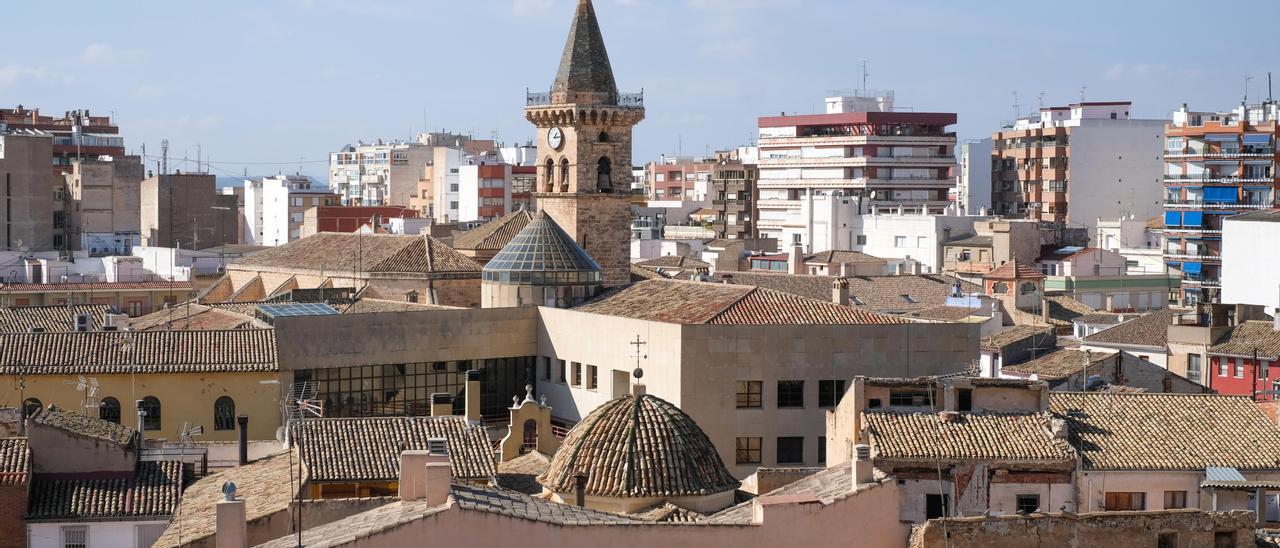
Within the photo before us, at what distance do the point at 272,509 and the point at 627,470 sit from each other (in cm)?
482

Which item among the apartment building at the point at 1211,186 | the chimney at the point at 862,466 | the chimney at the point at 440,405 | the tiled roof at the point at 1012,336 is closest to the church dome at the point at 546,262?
the chimney at the point at 440,405

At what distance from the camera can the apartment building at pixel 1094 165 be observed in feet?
344

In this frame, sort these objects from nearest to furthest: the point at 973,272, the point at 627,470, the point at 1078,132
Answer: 1. the point at 627,470
2. the point at 973,272
3. the point at 1078,132

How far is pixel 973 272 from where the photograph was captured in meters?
84.6

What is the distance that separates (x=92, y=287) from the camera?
225ft

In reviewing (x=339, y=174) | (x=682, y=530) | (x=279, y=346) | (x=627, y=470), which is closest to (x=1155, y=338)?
(x=279, y=346)

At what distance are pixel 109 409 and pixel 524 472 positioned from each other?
38.4 feet

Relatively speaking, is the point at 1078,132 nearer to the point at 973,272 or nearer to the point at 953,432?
the point at 973,272

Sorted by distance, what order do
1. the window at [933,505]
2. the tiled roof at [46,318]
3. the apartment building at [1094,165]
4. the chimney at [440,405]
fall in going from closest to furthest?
the window at [933,505]
the chimney at [440,405]
the tiled roof at [46,318]
the apartment building at [1094,165]

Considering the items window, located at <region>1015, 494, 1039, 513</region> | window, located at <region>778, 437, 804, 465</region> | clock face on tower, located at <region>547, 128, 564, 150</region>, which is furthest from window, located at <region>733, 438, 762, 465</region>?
clock face on tower, located at <region>547, 128, 564, 150</region>

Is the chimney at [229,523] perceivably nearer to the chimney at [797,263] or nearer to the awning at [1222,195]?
the chimney at [797,263]

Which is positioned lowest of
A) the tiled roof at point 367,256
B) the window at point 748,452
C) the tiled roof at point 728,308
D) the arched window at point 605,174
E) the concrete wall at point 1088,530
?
the window at point 748,452

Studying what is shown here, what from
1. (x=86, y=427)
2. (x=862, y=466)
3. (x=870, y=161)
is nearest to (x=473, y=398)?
(x=86, y=427)

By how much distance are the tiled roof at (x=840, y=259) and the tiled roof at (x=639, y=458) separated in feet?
169
